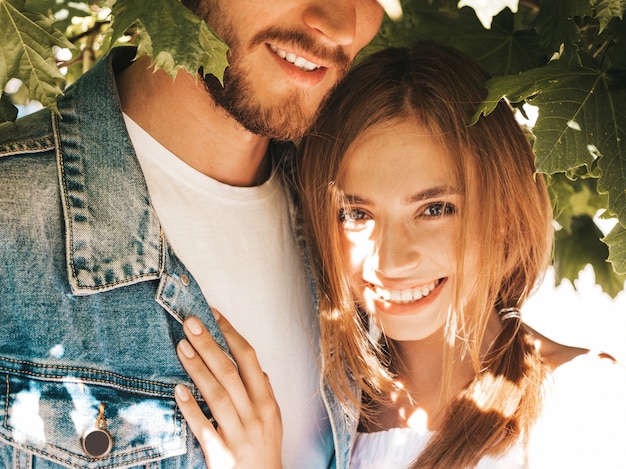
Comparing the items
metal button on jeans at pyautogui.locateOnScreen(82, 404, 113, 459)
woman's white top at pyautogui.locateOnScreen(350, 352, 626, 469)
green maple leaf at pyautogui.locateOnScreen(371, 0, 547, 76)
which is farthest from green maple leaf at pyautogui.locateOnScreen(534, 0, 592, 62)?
metal button on jeans at pyautogui.locateOnScreen(82, 404, 113, 459)

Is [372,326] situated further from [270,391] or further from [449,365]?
[270,391]

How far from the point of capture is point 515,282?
7.68 feet

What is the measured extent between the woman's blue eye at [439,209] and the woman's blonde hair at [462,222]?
0.18ft

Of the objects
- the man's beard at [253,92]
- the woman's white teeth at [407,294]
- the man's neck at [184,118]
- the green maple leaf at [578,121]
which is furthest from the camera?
the woman's white teeth at [407,294]

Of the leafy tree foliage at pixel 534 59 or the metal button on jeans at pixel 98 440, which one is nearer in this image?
the leafy tree foliage at pixel 534 59

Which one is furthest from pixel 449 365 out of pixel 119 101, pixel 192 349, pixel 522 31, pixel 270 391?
pixel 119 101

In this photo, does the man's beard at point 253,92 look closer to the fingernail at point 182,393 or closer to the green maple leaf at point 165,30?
the green maple leaf at point 165,30

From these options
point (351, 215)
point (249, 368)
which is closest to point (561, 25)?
point (351, 215)

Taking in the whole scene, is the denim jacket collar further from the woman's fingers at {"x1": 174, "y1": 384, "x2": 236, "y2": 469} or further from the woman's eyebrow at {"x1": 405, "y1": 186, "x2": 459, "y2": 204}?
the woman's eyebrow at {"x1": 405, "y1": 186, "x2": 459, "y2": 204}

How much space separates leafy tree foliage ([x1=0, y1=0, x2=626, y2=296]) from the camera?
1518 mm

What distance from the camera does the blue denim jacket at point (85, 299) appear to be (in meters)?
1.59

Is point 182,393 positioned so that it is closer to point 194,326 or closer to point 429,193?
point 194,326

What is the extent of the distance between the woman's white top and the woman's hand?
589 mm

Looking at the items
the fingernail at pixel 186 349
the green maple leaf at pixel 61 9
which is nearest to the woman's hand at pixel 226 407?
the fingernail at pixel 186 349
